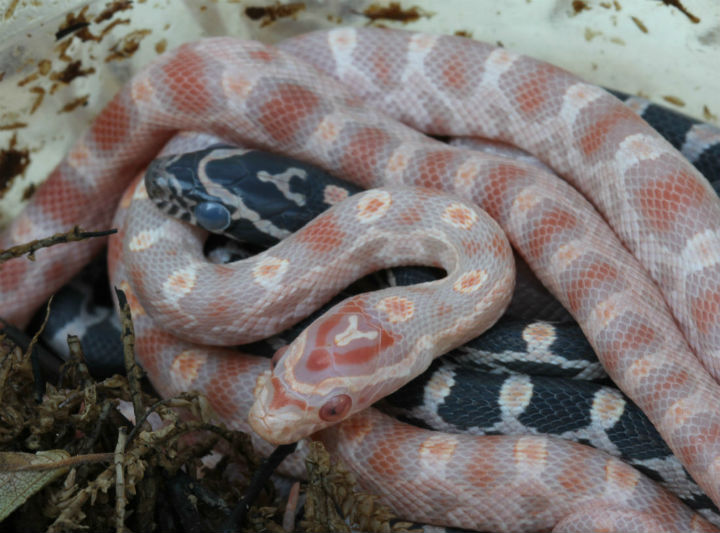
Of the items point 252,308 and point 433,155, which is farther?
point 433,155

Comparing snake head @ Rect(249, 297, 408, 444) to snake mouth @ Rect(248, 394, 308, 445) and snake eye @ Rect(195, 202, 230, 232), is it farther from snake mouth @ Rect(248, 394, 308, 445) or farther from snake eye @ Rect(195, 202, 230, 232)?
snake eye @ Rect(195, 202, 230, 232)

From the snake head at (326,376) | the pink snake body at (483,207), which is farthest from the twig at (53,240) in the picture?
the snake head at (326,376)

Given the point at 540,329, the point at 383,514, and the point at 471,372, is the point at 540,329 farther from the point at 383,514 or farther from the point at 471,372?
the point at 383,514

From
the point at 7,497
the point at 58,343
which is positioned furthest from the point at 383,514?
the point at 58,343

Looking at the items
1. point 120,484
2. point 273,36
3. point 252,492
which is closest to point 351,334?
point 252,492

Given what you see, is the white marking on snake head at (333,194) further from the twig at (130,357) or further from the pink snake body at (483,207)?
the twig at (130,357)

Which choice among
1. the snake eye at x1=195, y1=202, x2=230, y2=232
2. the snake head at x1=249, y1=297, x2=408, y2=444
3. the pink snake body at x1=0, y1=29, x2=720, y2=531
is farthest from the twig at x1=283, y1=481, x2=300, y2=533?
the snake eye at x1=195, y1=202, x2=230, y2=232
